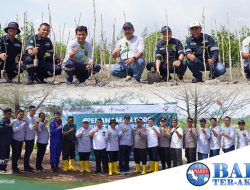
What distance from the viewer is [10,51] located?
4.99 meters

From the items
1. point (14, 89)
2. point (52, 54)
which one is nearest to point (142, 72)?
point (52, 54)

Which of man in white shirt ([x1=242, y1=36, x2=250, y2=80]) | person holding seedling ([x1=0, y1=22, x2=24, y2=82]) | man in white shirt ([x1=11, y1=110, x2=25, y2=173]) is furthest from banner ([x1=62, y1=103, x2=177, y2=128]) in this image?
man in white shirt ([x1=242, y1=36, x2=250, y2=80])

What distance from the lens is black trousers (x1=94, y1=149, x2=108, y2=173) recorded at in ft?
14.3

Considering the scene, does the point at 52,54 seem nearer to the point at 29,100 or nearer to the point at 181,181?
the point at 29,100

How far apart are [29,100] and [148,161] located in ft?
4.45

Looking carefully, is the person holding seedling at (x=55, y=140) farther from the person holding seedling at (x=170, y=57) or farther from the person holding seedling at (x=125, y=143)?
the person holding seedling at (x=170, y=57)

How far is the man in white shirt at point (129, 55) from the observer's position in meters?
4.80

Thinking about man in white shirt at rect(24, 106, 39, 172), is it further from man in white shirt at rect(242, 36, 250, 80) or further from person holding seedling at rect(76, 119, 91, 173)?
man in white shirt at rect(242, 36, 250, 80)

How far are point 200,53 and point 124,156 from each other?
5.06 feet

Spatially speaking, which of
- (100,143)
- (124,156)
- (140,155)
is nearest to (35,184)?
(100,143)

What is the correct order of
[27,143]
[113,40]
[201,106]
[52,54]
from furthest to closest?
[113,40] < [52,54] < [27,143] < [201,106]

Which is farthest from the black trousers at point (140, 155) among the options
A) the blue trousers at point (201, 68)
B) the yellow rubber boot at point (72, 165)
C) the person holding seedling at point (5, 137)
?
the person holding seedling at point (5, 137)

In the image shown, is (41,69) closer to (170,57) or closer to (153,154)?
(170,57)

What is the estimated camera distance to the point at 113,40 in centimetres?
604
